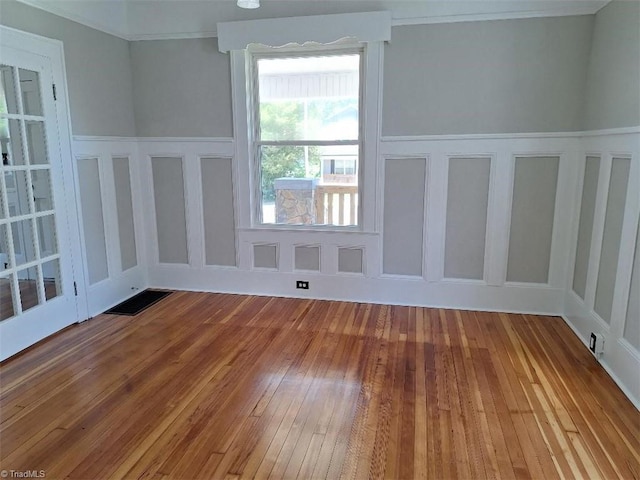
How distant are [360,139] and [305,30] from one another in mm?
987

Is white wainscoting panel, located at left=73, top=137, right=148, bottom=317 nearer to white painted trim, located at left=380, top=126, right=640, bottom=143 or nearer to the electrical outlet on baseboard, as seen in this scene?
white painted trim, located at left=380, top=126, right=640, bottom=143

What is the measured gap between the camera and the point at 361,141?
379cm

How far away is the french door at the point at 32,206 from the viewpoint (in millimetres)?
2900

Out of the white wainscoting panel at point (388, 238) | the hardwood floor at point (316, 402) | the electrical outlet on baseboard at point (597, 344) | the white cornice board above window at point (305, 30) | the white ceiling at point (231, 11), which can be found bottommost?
the hardwood floor at point (316, 402)

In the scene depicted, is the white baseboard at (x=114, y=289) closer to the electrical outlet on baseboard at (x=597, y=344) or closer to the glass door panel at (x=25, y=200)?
the glass door panel at (x=25, y=200)

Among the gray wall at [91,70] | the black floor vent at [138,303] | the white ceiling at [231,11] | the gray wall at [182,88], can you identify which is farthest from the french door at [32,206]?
the gray wall at [182,88]

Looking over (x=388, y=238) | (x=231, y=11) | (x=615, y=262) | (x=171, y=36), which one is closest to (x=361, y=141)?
(x=388, y=238)

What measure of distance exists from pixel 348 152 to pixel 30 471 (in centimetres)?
305

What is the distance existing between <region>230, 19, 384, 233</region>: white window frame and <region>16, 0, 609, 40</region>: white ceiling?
0.93 feet

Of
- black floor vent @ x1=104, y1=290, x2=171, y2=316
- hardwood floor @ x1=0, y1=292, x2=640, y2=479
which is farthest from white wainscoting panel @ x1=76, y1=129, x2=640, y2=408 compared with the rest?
hardwood floor @ x1=0, y1=292, x2=640, y2=479

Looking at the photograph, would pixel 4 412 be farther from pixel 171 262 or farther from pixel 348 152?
pixel 348 152

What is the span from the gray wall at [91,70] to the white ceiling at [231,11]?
8 cm

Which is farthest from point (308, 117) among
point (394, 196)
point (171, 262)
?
point (171, 262)

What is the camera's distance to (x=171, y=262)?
4375mm
